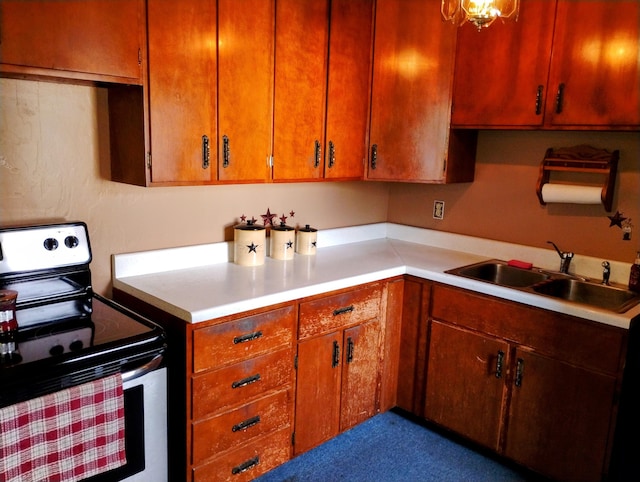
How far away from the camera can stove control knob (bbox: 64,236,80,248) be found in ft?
6.54

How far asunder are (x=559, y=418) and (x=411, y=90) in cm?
162

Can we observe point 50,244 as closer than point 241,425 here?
Yes

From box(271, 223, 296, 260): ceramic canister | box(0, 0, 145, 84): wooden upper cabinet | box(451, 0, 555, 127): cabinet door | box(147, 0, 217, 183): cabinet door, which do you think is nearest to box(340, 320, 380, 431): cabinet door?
box(271, 223, 296, 260): ceramic canister

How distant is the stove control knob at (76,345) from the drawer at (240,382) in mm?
423

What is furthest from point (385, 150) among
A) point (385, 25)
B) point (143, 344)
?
point (143, 344)

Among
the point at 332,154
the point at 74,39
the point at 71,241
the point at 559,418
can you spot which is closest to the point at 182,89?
the point at 74,39

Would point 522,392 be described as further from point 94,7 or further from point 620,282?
point 94,7

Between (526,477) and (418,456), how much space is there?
468 millimetres

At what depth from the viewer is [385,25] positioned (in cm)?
269

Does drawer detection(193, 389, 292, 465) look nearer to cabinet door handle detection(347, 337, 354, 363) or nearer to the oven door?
the oven door

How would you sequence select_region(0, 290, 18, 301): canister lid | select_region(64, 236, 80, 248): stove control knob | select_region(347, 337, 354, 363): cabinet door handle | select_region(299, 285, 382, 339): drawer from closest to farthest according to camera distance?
select_region(0, 290, 18, 301): canister lid → select_region(64, 236, 80, 248): stove control knob → select_region(299, 285, 382, 339): drawer → select_region(347, 337, 354, 363): cabinet door handle

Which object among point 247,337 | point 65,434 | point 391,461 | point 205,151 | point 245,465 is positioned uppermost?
point 205,151

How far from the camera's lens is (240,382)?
2.03 m

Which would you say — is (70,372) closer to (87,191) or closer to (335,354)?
(87,191)
